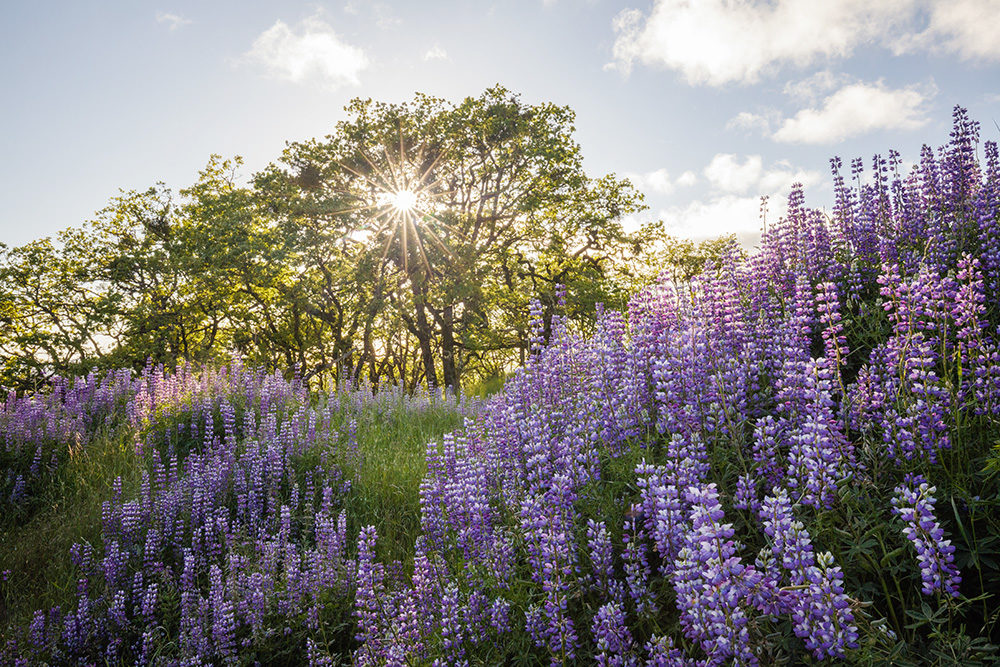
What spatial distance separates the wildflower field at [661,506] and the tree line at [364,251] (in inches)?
647

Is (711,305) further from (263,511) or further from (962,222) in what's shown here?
(263,511)

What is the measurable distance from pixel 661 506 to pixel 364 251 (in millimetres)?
24282

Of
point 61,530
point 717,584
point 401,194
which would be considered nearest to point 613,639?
point 717,584

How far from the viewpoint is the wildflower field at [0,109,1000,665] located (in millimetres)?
2062

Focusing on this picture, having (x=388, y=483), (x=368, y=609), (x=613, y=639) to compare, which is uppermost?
(x=613, y=639)

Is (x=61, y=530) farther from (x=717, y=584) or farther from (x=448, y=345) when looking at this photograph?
(x=448, y=345)

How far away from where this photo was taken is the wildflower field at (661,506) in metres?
2.06

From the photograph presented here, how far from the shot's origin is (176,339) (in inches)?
1141

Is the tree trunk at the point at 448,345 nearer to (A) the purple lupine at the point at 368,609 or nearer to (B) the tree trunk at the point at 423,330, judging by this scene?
(B) the tree trunk at the point at 423,330

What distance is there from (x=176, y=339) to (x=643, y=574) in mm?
31511

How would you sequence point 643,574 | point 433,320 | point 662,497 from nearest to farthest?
1. point 662,497
2. point 643,574
3. point 433,320

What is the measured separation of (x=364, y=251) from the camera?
25188 mm

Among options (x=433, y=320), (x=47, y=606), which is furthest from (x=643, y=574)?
(x=433, y=320)

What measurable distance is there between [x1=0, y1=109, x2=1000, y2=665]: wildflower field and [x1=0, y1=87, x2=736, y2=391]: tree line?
1643cm
